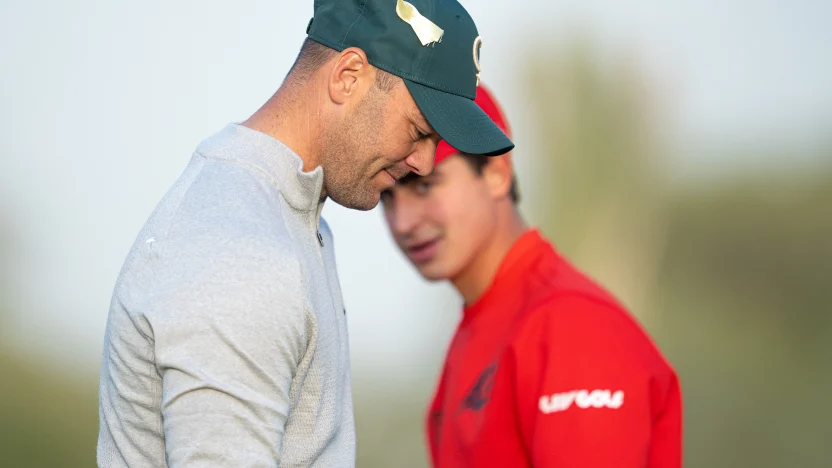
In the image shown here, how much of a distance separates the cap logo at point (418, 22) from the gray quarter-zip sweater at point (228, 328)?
0.26 m

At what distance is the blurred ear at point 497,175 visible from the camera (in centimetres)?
225

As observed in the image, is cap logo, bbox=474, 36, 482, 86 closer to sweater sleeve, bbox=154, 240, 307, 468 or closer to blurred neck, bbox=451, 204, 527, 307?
sweater sleeve, bbox=154, 240, 307, 468

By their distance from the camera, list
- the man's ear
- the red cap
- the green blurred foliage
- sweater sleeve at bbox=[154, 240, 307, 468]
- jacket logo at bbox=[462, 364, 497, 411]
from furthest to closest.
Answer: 1. the green blurred foliage
2. the red cap
3. jacket logo at bbox=[462, 364, 497, 411]
4. the man's ear
5. sweater sleeve at bbox=[154, 240, 307, 468]

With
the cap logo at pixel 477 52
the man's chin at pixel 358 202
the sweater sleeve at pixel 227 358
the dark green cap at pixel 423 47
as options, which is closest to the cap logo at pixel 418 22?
the dark green cap at pixel 423 47

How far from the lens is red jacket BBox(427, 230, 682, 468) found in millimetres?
1729

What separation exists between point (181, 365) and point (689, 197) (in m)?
5.50

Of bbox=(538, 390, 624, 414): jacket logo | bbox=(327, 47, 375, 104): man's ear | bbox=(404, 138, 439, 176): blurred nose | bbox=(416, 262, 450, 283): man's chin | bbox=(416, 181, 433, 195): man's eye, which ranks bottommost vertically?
bbox=(538, 390, 624, 414): jacket logo

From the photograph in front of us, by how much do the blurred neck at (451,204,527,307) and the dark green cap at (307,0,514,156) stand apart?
75 centimetres

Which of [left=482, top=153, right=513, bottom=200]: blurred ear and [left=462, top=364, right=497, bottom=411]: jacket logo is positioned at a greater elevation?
[left=482, top=153, right=513, bottom=200]: blurred ear

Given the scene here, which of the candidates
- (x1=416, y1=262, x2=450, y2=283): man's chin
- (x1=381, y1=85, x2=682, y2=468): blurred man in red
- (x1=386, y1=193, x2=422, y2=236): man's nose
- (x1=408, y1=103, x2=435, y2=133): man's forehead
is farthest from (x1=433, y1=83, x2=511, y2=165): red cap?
(x1=408, y1=103, x2=435, y2=133): man's forehead

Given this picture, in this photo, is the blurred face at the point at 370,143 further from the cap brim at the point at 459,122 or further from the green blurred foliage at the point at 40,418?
the green blurred foliage at the point at 40,418

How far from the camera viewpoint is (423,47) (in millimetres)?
1409

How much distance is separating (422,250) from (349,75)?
0.91 metres

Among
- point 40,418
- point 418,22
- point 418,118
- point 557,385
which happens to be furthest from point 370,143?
point 40,418
